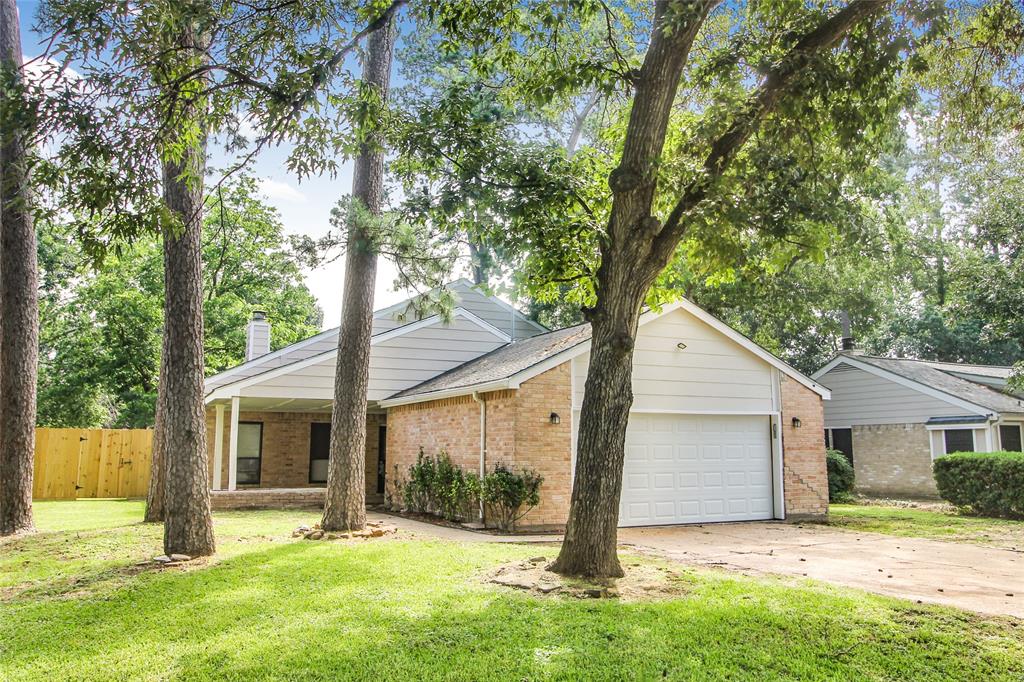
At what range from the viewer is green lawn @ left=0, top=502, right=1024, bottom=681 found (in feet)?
16.2

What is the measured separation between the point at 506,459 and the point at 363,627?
657 cm

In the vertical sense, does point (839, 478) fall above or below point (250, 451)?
below

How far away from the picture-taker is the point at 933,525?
13828 millimetres

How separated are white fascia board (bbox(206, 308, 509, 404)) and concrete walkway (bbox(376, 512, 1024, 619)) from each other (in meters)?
4.79

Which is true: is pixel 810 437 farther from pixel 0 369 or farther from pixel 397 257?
pixel 0 369

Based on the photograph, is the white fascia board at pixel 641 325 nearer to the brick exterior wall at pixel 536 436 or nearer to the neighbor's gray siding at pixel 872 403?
the brick exterior wall at pixel 536 436

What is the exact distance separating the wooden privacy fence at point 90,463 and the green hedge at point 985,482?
65.1ft

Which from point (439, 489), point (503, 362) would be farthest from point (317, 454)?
point (503, 362)

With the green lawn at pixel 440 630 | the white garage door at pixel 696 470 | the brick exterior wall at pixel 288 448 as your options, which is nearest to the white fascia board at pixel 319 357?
the brick exterior wall at pixel 288 448

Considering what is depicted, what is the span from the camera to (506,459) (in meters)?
12.2

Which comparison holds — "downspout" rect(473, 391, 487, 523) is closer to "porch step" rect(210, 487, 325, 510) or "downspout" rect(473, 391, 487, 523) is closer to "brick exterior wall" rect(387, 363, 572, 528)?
"brick exterior wall" rect(387, 363, 572, 528)

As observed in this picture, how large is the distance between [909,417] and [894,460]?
4.44 ft

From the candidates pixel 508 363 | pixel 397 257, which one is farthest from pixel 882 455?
pixel 397 257

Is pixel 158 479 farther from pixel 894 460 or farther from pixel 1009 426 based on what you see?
pixel 1009 426
